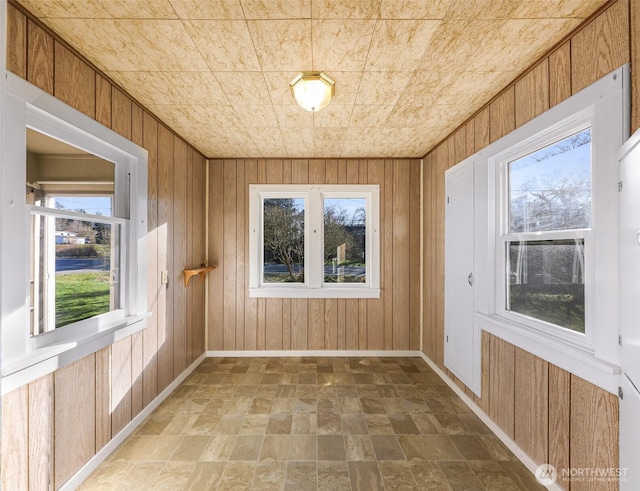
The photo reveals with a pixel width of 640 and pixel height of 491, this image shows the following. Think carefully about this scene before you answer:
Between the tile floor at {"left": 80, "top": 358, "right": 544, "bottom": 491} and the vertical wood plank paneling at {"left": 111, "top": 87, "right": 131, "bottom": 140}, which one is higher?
the vertical wood plank paneling at {"left": 111, "top": 87, "right": 131, "bottom": 140}

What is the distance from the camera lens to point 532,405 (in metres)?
1.81

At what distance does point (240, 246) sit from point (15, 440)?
101 inches

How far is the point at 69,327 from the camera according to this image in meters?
1.73

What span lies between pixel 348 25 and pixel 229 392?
9.98 feet

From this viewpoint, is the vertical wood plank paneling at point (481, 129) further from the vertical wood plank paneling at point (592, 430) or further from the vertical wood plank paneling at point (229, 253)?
the vertical wood plank paneling at point (229, 253)

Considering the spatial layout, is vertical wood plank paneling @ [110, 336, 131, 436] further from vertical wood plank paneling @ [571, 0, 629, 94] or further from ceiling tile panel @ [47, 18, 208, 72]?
vertical wood plank paneling @ [571, 0, 629, 94]

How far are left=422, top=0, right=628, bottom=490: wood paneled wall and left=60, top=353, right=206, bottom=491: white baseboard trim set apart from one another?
2748 mm

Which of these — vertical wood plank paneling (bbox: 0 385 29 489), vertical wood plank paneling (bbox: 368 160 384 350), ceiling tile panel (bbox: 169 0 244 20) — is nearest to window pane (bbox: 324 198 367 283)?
vertical wood plank paneling (bbox: 368 160 384 350)

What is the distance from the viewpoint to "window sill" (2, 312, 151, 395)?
132cm

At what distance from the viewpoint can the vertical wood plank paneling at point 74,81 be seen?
1.59 meters

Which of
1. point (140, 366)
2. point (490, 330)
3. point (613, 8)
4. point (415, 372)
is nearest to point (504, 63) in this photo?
point (613, 8)

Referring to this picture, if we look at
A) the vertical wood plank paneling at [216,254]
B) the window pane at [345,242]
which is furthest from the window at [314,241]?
the vertical wood plank paneling at [216,254]

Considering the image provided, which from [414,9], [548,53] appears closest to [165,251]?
[414,9]

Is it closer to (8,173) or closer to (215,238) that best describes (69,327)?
(8,173)
